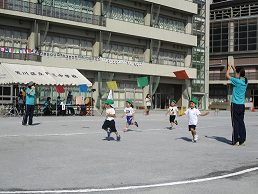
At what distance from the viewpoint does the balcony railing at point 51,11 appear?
28.9m

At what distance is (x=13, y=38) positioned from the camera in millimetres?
30234

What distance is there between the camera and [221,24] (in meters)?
59.1

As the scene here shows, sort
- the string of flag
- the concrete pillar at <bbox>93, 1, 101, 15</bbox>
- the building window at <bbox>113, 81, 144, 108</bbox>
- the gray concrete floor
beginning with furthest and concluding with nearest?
the building window at <bbox>113, 81, 144, 108</bbox> → the concrete pillar at <bbox>93, 1, 101, 15</bbox> → the string of flag → the gray concrete floor

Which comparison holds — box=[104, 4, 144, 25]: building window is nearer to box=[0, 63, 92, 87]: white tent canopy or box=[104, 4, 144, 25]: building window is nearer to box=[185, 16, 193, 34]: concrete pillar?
box=[185, 16, 193, 34]: concrete pillar

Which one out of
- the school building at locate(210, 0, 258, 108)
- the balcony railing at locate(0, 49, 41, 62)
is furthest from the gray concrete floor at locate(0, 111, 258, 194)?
the school building at locate(210, 0, 258, 108)

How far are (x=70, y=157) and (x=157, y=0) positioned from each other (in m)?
36.0

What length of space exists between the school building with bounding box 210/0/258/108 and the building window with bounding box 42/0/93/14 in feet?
101

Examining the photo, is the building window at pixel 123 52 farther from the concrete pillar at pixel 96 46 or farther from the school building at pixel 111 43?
the concrete pillar at pixel 96 46

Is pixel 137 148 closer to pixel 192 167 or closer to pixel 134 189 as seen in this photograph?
pixel 192 167

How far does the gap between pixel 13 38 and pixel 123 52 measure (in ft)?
42.7

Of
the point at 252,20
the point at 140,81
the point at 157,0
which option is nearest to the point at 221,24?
the point at 252,20

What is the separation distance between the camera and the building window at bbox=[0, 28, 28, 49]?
97.3 ft

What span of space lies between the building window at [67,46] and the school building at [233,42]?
3001 centimetres

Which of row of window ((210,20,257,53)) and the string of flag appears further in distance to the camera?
row of window ((210,20,257,53))
